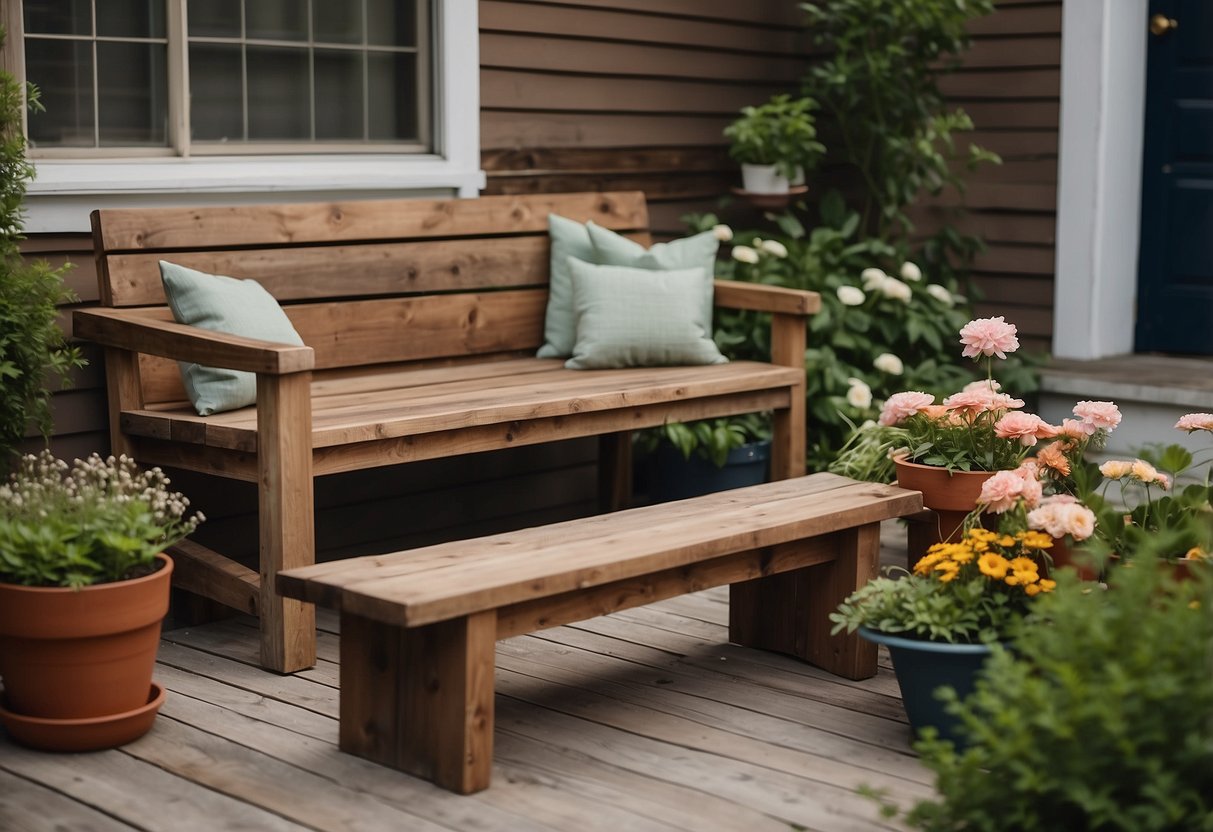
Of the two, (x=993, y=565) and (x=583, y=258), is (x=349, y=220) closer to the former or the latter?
(x=583, y=258)

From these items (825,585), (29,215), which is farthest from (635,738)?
(29,215)

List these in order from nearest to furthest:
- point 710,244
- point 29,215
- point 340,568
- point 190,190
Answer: point 340,568
point 29,215
point 190,190
point 710,244

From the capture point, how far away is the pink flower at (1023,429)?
11.2 ft

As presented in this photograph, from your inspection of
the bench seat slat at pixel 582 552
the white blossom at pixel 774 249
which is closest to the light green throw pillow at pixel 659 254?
the white blossom at pixel 774 249

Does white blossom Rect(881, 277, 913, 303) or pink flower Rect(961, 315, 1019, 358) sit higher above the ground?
white blossom Rect(881, 277, 913, 303)

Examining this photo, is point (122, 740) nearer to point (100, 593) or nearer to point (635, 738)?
point (100, 593)

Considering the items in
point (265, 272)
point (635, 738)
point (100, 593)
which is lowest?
point (635, 738)

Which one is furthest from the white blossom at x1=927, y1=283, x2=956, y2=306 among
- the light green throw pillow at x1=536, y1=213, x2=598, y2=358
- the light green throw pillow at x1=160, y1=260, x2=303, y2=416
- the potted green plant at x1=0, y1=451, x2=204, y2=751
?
the potted green plant at x1=0, y1=451, x2=204, y2=751

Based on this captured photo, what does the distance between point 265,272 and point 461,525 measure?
1099mm

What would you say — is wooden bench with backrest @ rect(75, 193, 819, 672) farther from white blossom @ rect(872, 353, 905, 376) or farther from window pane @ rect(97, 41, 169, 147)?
white blossom @ rect(872, 353, 905, 376)

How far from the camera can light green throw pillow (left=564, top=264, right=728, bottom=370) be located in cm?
447

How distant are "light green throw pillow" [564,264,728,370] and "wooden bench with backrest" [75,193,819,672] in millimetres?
71

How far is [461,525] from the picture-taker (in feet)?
15.7

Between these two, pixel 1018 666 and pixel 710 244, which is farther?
pixel 710 244
